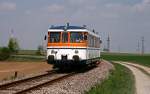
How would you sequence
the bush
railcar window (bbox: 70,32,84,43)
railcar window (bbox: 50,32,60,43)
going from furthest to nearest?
1. the bush
2. railcar window (bbox: 50,32,60,43)
3. railcar window (bbox: 70,32,84,43)

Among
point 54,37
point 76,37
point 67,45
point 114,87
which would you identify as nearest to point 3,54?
point 54,37

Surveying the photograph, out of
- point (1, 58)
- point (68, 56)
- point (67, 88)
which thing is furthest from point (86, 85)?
point (1, 58)

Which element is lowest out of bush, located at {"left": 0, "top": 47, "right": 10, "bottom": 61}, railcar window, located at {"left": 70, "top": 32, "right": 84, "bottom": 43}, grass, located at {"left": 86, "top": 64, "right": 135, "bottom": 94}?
grass, located at {"left": 86, "top": 64, "right": 135, "bottom": 94}

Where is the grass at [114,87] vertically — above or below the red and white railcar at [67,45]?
below

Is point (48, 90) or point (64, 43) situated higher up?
point (64, 43)

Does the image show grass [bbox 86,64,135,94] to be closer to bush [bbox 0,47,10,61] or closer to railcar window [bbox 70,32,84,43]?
railcar window [bbox 70,32,84,43]

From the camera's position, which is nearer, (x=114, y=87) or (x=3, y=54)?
(x=114, y=87)

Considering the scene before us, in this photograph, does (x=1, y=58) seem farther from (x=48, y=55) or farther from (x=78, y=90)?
(x=78, y=90)

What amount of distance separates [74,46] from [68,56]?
795mm

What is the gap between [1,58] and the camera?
95.2 meters

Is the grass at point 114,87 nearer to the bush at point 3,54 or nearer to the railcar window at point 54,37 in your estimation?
the railcar window at point 54,37

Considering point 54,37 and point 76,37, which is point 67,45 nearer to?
point 76,37

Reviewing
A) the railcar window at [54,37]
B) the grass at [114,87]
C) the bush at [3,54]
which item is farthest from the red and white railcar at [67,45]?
the bush at [3,54]

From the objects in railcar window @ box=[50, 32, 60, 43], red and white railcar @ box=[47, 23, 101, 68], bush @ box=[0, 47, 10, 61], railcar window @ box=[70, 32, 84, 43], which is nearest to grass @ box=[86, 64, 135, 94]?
red and white railcar @ box=[47, 23, 101, 68]
